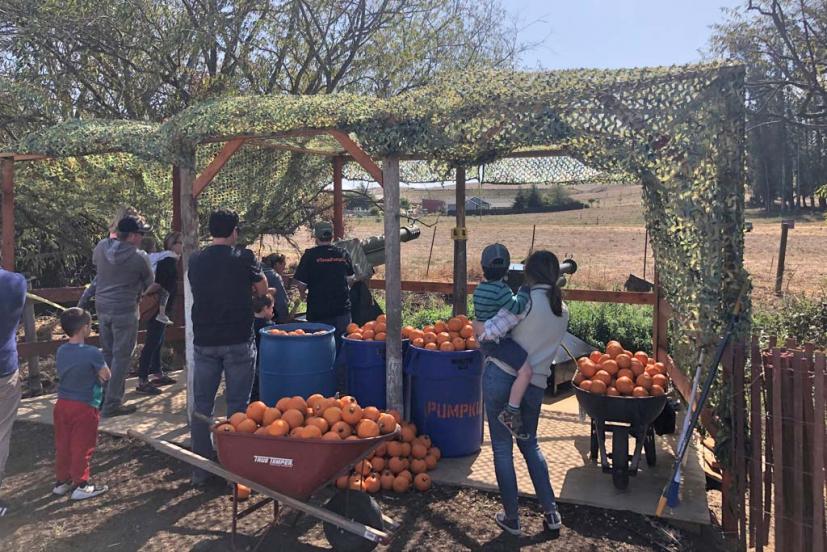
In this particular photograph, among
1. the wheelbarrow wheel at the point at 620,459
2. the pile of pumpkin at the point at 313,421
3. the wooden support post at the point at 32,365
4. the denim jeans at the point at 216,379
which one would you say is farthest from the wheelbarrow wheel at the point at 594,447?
the wooden support post at the point at 32,365

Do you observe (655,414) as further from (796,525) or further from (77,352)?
(77,352)

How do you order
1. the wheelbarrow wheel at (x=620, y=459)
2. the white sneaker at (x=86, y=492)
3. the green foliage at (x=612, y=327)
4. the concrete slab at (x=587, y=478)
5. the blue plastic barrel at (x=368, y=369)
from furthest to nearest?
1. the green foliage at (x=612, y=327)
2. the blue plastic barrel at (x=368, y=369)
3. the white sneaker at (x=86, y=492)
4. the wheelbarrow wheel at (x=620, y=459)
5. the concrete slab at (x=587, y=478)

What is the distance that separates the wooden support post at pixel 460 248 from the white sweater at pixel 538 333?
3005 mm

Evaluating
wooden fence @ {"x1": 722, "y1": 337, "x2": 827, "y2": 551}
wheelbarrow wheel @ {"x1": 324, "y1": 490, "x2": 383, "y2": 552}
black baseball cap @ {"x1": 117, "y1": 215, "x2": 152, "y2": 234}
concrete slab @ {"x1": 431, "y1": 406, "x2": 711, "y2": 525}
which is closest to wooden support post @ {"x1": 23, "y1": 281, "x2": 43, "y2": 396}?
black baseball cap @ {"x1": 117, "y1": 215, "x2": 152, "y2": 234}

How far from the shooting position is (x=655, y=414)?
449 centimetres

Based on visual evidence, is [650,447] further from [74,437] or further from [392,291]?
[74,437]

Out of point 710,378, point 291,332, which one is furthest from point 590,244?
point 710,378

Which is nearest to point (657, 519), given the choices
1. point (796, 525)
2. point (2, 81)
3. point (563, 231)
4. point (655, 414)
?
point (655, 414)

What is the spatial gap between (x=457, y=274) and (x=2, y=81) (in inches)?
253

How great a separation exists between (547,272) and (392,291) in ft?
5.12

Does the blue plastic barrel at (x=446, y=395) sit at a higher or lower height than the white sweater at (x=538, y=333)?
lower

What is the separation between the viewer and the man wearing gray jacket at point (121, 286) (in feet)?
19.2

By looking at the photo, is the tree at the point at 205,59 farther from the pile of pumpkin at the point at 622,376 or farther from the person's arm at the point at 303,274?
the pile of pumpkin at the point at 622,376

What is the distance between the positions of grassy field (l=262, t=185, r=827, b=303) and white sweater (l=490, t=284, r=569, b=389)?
5.21 m
